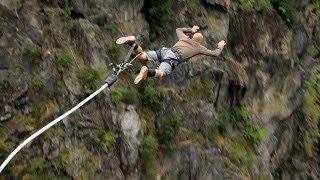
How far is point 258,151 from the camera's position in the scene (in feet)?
46.1

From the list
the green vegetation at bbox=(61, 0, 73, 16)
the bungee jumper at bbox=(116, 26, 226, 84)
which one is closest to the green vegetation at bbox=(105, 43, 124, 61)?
the green vegetation at bbox=(61, 0, 73, 16)

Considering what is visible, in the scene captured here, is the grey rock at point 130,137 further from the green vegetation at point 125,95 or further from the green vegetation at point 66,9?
the green vegetation at point 66,9

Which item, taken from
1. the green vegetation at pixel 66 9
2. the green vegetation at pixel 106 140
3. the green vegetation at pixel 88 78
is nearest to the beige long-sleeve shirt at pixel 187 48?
the green vegetation at pixel 88 78

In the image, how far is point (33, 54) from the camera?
1012 cm

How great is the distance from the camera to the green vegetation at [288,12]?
15.4 metres

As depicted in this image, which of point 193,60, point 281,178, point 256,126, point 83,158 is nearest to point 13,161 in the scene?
point 83,158

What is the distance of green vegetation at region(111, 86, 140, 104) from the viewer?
10922mm

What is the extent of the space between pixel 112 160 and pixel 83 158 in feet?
2.18

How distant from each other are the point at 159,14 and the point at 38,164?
489 cm

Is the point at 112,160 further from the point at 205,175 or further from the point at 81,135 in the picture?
the point at 205,175

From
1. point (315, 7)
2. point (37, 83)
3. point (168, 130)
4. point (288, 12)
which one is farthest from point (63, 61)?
point (315, 7)

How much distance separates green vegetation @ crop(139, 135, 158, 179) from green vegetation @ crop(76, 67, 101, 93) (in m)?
1.61

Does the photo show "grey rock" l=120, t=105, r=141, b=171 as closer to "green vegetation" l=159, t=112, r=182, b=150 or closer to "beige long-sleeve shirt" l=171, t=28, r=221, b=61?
"green vegetation" l=159, t=112, r=182, b=150

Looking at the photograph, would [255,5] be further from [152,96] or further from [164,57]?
[164,57]
